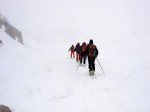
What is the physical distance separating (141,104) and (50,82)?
16.8ft

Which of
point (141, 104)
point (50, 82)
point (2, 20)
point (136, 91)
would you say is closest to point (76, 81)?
point (50, 82)

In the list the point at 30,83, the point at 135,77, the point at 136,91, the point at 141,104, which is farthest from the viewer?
the point at 135,77

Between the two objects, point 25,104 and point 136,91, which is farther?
point 136,91

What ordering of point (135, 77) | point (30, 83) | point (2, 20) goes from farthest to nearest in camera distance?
point (2, 20) < point (135, 77) < point (30, 83)

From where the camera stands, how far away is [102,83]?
11125 mm

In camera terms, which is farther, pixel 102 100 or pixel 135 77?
pixel 135 77

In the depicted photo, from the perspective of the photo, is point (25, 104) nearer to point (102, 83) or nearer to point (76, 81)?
point (76, 81)

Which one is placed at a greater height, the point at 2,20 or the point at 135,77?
the point at 2,20

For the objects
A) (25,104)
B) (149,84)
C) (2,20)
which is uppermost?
(2,20)

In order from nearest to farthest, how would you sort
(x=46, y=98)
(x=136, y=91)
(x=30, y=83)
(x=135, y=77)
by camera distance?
(x=46, y=98) < (x=136, y=91) < (x=30, y=83) < (x=135, y=77)

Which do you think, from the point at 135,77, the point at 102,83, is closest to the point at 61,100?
the point at 102,83

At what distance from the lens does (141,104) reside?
27.7 feet

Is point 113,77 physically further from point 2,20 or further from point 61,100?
point 2,20

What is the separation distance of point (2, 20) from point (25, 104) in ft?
107
